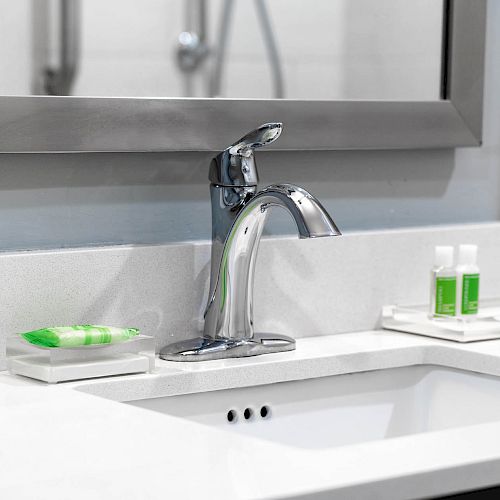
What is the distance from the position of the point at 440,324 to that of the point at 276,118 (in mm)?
315

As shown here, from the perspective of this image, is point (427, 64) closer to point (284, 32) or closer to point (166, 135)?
point (284, 32)

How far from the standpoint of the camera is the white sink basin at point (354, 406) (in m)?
1.10

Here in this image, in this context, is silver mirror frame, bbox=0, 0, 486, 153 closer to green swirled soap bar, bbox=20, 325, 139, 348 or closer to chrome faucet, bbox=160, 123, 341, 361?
chrome faucet, bbox=160, 123, 341, 361

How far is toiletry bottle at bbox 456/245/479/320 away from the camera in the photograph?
127cm

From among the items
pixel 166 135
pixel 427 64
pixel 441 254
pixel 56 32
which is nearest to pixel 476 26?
pixel 427 64

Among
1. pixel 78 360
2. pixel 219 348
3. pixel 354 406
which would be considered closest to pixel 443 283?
pixel 354 406

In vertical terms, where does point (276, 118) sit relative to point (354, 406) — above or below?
above

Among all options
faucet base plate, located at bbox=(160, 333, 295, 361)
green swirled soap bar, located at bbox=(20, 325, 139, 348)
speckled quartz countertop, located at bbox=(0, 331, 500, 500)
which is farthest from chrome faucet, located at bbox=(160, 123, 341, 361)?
speckled quartz countertop, located at bbox=(0, 331, 500, 500)

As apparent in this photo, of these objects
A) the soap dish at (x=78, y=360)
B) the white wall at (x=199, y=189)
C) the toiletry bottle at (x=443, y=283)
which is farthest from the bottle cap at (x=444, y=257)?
the soap dish at (x=78, y=360)

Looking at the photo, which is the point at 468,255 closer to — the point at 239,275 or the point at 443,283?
the point at 443,283

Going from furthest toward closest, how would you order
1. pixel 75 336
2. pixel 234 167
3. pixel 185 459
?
pixel 234 167, pixel 75 336, pixel 185 459

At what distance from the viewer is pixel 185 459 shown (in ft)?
2.38

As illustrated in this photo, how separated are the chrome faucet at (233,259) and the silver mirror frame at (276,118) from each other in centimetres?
7

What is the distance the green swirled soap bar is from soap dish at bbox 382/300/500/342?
39cm
